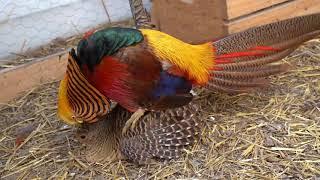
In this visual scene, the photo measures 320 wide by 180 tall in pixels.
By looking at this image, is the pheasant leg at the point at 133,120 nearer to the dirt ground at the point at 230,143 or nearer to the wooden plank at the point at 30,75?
the dirt ground at the point at 230,143

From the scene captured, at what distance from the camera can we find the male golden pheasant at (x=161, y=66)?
7.04 feet

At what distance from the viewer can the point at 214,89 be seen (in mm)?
2422

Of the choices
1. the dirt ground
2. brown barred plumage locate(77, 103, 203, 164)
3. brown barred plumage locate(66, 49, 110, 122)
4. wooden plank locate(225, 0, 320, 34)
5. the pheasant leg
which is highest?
brown barred plumage locate(66, 49, 110, 122)

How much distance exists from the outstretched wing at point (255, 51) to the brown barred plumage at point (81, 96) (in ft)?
1.91

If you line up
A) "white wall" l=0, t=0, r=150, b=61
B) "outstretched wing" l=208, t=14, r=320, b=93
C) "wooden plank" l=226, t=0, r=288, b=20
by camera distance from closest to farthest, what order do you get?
"outstretched wing" l=208, t=14, r=320, b=93 → "wooden plank" l=226, t=0, r=288, b=20 → "white wall" l=0, t=0, r=150, b=61

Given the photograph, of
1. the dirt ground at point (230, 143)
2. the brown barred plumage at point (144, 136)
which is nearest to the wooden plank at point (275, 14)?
the dirt ground at point (230, 143)

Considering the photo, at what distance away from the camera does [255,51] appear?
2441 millimetres

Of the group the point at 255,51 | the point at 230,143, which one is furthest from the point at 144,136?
the point at 255,51

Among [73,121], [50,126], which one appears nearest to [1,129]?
[50,126]

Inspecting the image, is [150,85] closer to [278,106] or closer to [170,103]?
[170,103]

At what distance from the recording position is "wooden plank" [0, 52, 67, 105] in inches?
121

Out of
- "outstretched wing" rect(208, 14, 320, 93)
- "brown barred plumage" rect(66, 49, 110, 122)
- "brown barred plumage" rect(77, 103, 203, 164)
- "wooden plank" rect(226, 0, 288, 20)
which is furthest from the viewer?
"wooden plank" rect(226, 0, 288, 20)

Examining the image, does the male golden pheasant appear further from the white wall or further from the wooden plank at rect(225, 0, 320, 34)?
the white wall

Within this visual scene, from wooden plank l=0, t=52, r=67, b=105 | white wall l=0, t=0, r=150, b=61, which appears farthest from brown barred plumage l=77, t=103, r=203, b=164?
white wall l=0, t=0, r=150, b=61
